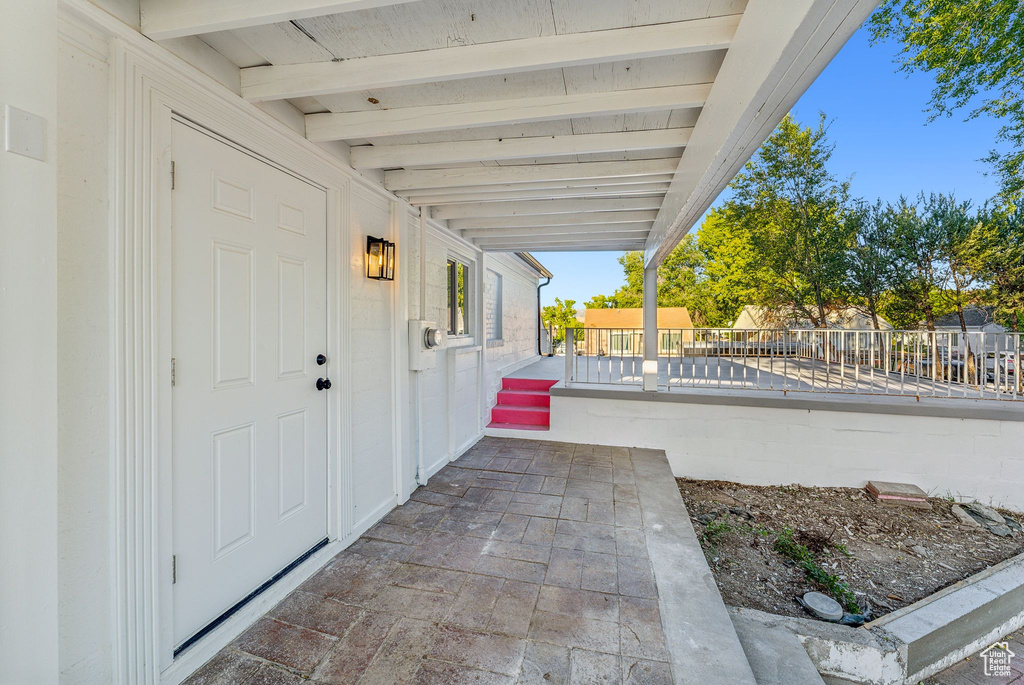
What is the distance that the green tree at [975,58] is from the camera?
16.5 ft

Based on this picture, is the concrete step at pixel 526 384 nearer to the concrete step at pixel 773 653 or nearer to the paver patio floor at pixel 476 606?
the paver patio floor at pixel 476 606

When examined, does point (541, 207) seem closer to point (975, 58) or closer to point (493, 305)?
point (493, 305)

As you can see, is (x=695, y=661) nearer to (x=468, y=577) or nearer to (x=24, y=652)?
(x=468, y=577)

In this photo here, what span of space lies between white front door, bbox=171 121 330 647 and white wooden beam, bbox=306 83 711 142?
0.41 m

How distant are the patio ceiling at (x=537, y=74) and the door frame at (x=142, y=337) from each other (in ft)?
0.59

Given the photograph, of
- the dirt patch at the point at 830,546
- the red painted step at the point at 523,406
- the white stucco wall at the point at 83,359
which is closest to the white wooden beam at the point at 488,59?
the white stucco wall at the point at 83,359

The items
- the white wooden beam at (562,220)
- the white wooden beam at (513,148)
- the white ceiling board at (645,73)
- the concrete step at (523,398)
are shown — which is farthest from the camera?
the concrete step at (523,398)

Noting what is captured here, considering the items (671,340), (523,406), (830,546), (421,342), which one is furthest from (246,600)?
(671,340)

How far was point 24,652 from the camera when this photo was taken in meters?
1.06

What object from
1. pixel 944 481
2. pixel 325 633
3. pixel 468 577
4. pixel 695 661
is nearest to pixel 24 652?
pixel 325 633

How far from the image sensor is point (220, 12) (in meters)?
1.42

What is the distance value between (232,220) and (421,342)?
5.70 feet

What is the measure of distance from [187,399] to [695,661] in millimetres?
2394

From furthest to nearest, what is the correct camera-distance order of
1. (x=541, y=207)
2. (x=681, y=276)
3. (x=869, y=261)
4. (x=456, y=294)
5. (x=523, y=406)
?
(x=681, y=276) < (x=869, y=261) < (x=523, y=406) < (x=456, y=294) < (x=541, y=207)
